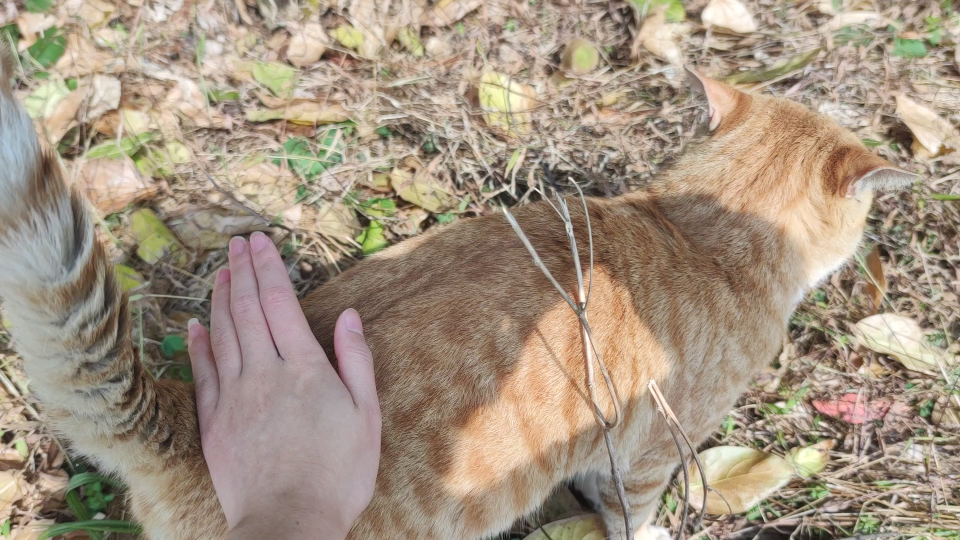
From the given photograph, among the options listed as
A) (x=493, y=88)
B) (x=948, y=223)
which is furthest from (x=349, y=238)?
(x=948, y=223)

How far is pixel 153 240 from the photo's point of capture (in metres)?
2.47

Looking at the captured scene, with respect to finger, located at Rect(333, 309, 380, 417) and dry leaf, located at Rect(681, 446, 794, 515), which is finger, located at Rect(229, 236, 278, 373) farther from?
dry leaf, located at Rect(681, 446, 794, 515)

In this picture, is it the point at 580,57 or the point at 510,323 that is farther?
the point at 580,57

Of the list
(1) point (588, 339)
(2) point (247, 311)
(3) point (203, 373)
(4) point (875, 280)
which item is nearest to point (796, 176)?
(1) point (588, 339)

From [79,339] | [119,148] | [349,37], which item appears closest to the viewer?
[79,339]

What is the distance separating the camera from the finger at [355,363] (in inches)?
61.9

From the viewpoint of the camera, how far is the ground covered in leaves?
2.39 meters

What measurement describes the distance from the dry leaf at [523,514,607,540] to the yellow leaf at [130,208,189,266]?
1.91 metres

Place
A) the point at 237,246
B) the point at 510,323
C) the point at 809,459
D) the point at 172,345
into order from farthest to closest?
the point at 809,459 < the point at 172,345 < the point at 237,246 < the point at 510,323

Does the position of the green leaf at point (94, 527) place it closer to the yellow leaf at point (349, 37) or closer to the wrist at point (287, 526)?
the wrist at point (287, 526)

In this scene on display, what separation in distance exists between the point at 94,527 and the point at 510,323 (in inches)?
65.7

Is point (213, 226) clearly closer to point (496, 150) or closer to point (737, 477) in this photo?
point (496, 150)

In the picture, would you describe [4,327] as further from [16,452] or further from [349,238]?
[349,238]

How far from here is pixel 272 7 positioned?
9.93ft
